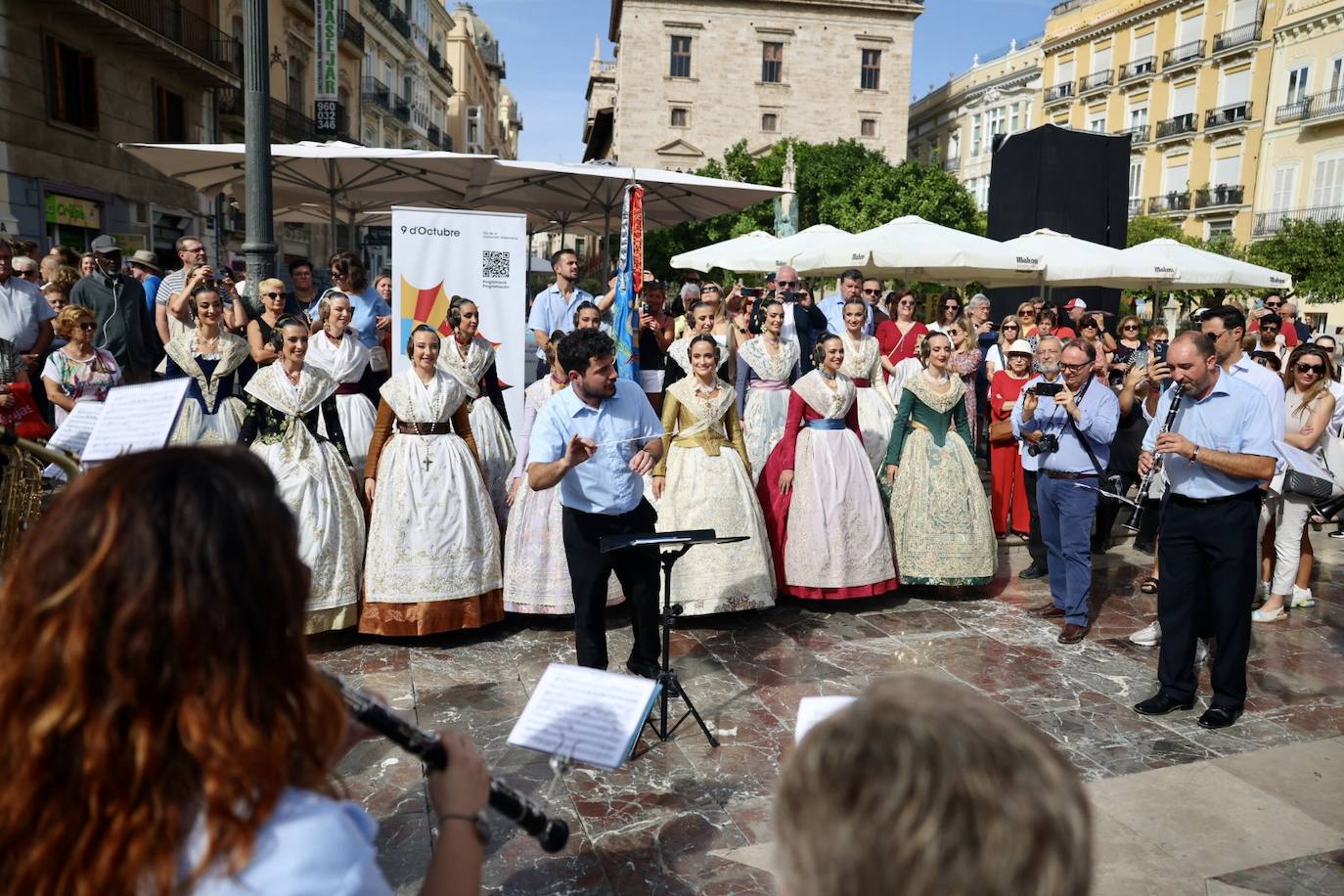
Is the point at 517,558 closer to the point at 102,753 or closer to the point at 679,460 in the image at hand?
the point at 679,460

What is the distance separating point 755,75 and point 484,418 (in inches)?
1808

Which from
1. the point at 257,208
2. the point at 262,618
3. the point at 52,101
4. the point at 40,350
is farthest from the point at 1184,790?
the point at 52,101

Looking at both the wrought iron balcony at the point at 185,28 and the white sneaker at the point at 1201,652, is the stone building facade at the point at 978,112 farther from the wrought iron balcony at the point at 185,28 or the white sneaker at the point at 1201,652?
the white sneaker at the point at 1201,652

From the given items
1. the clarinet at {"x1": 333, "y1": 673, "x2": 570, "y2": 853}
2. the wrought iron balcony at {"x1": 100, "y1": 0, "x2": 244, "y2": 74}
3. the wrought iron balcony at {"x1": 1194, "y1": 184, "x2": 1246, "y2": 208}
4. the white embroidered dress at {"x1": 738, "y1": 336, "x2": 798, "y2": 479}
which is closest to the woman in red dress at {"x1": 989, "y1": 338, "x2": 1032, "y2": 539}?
the white embroidered dress at {"x1": 738, "y1": 336, "x2": 798, "y2": 479}

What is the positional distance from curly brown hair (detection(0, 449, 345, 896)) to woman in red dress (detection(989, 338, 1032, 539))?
750 cm

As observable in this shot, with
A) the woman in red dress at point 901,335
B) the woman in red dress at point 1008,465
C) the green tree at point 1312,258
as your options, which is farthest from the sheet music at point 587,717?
the green tree at point 1312,258

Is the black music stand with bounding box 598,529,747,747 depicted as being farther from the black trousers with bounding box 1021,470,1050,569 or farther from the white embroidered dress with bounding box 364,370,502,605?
the black trousers with bounding box 1021,470,1050,569

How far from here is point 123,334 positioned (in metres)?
8.18

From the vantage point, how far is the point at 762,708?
4.87 metres

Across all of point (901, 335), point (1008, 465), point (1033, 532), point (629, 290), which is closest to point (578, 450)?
point (629, 290)

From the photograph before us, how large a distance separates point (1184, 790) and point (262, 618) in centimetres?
409

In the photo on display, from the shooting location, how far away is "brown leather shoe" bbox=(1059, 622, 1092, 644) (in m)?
5.95

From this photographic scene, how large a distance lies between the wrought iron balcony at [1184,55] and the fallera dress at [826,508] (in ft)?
137

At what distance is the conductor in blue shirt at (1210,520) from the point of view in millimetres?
4613
